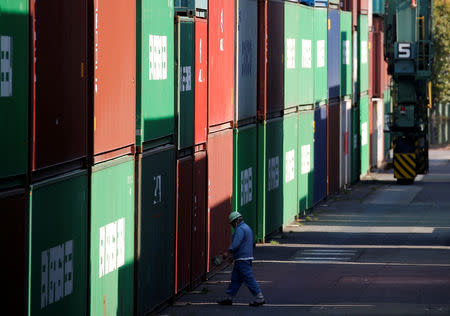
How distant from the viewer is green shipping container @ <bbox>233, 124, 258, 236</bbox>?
83.3 ft

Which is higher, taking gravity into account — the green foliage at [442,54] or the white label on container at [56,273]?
the green foliage at [442,54]

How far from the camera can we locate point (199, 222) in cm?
2184

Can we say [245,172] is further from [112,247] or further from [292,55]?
[112,247]

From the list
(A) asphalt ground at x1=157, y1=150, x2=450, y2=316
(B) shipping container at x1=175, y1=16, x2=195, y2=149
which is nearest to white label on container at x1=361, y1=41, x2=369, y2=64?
(A) asphalt ground at x1=157, y1=150, x2=450, y2=316

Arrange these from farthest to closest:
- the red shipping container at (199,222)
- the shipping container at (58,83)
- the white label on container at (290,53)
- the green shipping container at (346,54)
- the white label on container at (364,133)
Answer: the white label on container at (364,133)
the green shipping container at (346,54)
the white label on container at (290,53)
the red shipping container at (199,222)
the shipping container at (58,83)

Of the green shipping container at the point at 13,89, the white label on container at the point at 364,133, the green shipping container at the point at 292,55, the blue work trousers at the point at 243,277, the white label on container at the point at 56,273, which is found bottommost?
the blue work trousers at the point at 243,277

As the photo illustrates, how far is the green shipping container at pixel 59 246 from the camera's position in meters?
12.9

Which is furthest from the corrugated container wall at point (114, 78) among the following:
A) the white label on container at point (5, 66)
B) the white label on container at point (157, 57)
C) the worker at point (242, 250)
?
the worker at point (242, 250)

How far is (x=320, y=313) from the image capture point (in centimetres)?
1894

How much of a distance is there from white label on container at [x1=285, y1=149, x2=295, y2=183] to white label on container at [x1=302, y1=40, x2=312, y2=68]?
2.98 m

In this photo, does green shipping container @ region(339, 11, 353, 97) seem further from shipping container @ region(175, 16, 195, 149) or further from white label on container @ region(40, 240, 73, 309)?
white label on container @ region(40, 240, 73, 309)

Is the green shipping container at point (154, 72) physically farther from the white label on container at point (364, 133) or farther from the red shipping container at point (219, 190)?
the white label on container at point (364, 133)

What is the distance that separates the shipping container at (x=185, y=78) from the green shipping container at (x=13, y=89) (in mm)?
7607

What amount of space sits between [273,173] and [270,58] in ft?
9.81
